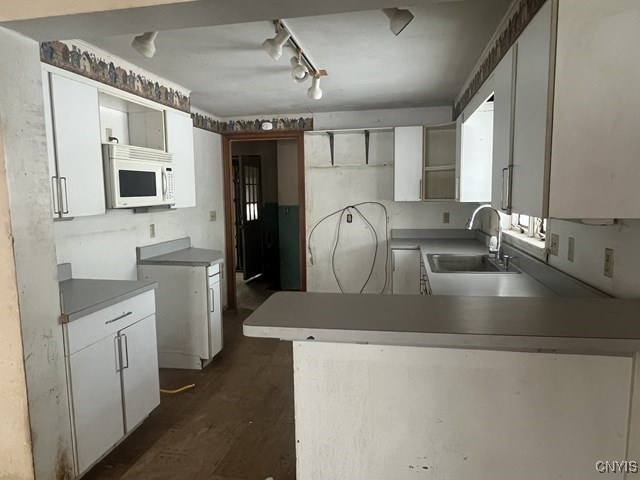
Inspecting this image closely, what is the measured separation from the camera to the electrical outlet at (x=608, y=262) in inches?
61.7

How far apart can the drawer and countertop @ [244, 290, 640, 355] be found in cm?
104

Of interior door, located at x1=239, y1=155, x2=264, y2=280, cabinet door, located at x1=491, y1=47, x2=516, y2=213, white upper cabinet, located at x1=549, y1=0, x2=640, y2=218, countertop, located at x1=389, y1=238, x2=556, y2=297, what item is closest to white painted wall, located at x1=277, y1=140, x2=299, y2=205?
interior door, located at x1=239, y1=155, x2=264, y2=280

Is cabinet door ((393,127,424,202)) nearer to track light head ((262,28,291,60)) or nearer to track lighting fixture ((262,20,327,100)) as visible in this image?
track lighting fixture ((262,20,327,100))

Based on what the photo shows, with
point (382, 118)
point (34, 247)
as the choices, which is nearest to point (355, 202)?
point (382, 118)

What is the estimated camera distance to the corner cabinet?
209 centimetres

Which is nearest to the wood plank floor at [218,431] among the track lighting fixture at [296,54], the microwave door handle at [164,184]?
the microwave door handle at [164,184]

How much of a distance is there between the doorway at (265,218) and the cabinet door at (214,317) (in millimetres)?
1507

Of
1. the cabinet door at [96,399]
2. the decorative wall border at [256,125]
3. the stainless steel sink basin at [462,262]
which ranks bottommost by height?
the cabinet door at [96,399]

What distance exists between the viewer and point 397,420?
4.45ft

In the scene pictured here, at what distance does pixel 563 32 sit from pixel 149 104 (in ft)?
8.53

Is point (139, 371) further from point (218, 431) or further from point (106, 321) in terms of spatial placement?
point (218, 431)

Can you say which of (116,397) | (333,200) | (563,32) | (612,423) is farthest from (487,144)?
(116,397)

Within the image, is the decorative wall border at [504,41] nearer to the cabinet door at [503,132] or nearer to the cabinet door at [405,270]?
the cabinet door at [503,132]

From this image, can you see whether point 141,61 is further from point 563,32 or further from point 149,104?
point 563,32
